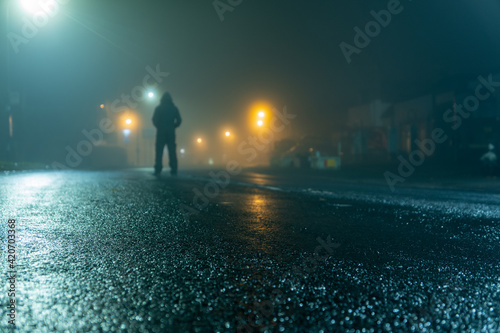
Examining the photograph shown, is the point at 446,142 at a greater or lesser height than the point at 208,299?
greater

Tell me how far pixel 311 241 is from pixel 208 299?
1481 mm

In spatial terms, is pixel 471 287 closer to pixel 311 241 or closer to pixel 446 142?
pixel 311 241

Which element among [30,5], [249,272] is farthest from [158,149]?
[30,5]

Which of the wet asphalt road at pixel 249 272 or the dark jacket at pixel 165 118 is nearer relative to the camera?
the wet asphalt road at pixel 249 272

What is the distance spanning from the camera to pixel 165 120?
11086 mm

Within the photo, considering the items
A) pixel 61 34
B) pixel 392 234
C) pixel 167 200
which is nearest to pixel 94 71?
pixel 61 34

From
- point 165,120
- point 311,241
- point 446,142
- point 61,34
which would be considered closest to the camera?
point 311,241
